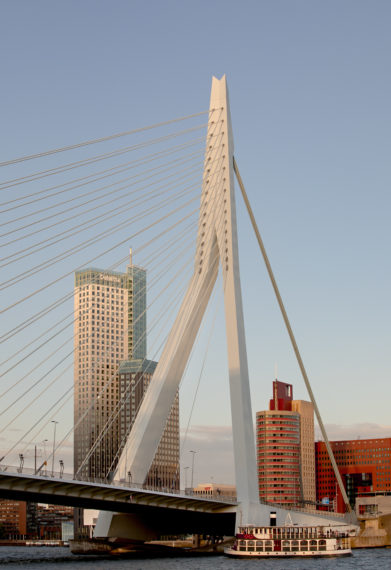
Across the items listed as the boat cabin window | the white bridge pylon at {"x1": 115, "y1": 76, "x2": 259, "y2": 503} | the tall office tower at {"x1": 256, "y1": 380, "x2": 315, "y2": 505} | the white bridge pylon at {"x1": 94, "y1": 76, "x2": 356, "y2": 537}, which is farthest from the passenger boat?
the tall office tower at {"x1": 256, "y1": 380, "x2": 315, "y2": 505}

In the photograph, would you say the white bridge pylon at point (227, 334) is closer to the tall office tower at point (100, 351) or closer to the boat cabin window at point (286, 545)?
the boat cabin window at point (286, 545)

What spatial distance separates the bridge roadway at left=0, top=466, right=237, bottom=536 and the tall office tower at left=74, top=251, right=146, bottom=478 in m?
96.5

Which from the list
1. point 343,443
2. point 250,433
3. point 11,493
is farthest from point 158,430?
point 343,443

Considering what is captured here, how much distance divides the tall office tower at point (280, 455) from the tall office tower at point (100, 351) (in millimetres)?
26431

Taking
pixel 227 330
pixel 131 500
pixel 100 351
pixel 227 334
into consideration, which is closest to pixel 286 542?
pixel 131 500

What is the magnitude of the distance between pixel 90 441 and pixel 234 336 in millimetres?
115590

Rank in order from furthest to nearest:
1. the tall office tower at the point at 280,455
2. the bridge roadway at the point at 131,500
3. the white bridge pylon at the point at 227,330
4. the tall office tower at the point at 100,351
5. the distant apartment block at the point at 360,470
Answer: the distant apartment block at the point at 360,470
the tall office tower at the point at 100,351
the tall office tower at the point at 280,455
the white bridge pylon at the point at 227,330
the bridge roadway at the point at 131,500

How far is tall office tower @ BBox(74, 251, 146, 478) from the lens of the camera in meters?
165

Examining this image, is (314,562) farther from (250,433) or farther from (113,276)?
(113,276)

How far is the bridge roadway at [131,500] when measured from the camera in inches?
1956

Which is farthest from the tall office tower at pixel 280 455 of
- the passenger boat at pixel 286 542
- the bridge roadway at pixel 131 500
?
the passenger boat at pixel 286 542

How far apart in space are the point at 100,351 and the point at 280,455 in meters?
41.3

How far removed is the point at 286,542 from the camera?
193 ft

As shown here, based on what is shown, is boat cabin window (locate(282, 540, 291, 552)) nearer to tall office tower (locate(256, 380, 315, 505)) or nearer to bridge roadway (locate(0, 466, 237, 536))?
bridge roadway (locate(0, 466, 237, 536))
